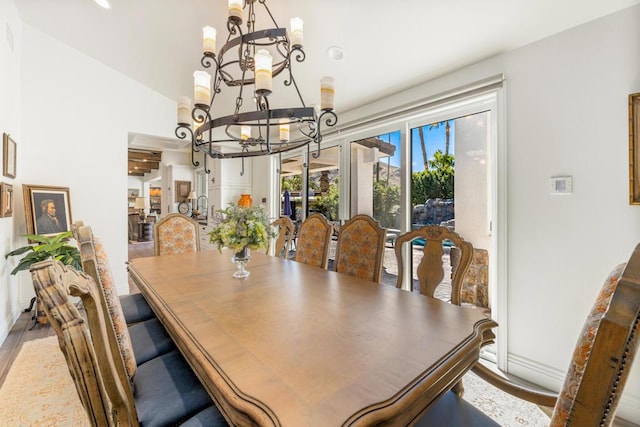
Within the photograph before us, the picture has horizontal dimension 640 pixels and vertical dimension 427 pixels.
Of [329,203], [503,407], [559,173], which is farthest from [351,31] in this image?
[503,407]

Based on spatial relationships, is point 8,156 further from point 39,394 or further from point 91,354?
point 91,354

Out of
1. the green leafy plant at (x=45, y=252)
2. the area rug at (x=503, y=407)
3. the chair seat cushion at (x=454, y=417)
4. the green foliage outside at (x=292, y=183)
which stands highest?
the green foliage outside at (x=292, y=183)

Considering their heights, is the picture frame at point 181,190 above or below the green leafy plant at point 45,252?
above

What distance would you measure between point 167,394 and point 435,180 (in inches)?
102

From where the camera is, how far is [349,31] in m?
2.25

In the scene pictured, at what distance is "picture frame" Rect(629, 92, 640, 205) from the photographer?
5.19 ft

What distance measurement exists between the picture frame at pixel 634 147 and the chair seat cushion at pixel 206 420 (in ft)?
7.79

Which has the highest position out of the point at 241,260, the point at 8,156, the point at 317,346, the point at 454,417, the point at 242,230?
the point at 8,156

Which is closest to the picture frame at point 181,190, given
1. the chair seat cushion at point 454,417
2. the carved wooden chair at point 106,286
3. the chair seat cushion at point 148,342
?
the chair seat cushion at point 148,342

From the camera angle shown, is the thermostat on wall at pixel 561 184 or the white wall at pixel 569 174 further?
the thermostat on wall at pixel 561 184

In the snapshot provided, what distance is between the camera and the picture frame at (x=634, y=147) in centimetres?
158

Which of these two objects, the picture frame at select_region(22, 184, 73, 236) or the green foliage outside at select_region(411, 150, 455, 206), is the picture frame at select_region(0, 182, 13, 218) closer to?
the picture frame at select_region(22, 184, 73, 236)

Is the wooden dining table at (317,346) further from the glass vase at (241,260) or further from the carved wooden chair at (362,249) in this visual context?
the carved wooden chair at (362,249)

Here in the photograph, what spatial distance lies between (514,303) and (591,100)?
144 centimetres
